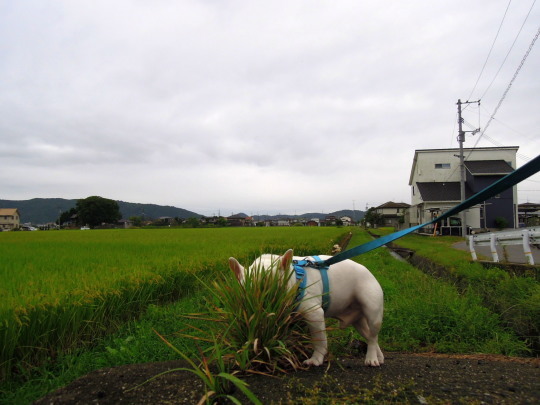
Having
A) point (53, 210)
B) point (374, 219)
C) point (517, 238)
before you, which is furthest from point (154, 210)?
point (517, 238)

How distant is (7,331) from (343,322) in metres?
2.78

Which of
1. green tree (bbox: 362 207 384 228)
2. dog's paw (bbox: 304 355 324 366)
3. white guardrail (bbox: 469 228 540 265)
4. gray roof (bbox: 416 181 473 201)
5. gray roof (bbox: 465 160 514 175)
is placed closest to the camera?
dog's paw (bbox: 304 355 324 366)

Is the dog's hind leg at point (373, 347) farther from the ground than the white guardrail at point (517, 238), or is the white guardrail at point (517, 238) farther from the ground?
the white guardrail at point (517, 238)

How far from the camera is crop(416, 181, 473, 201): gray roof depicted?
2938cm

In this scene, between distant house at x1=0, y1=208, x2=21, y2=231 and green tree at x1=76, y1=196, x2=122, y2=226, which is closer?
green tree at x1=76, y1=196, x2=122, y2=226

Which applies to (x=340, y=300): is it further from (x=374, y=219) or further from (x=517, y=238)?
(x=374, y=219)

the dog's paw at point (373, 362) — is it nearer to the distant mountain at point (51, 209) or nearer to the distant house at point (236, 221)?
the distant house at point (236, 221)

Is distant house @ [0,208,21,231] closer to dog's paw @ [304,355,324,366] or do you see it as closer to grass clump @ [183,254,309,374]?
grass clump @ [183,254,309,374]

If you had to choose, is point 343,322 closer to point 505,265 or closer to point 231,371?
point 231,371

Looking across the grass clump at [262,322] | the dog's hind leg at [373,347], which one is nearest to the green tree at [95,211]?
the grass clump at [262,322]

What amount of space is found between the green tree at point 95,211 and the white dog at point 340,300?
280 feet

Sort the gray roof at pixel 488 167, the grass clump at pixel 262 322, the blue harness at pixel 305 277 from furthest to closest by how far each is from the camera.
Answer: the gray roof at pixel 488 167, the blue harness at pixel 305 277, the grass clump at pixel 262 322

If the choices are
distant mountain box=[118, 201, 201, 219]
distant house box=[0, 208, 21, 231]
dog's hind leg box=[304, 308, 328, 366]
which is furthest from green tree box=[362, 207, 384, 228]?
distant mountain box=[118, 201, 201, 219]

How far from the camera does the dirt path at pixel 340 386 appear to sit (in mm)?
1523
